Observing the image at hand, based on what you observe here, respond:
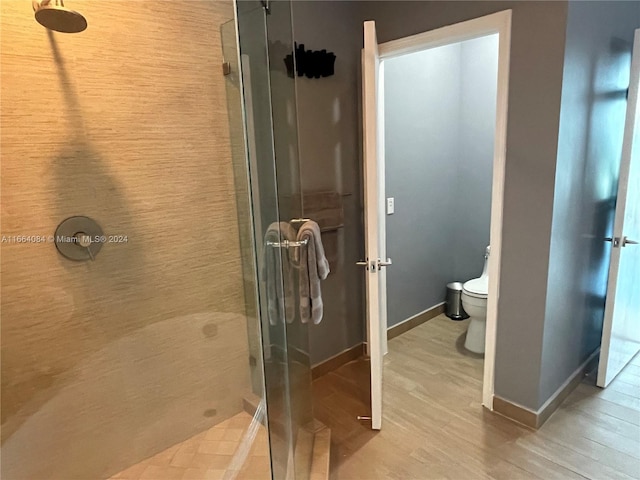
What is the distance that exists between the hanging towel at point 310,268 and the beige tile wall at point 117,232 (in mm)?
489

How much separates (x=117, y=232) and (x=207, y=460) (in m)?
1.16

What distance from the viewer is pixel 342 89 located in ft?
8.20

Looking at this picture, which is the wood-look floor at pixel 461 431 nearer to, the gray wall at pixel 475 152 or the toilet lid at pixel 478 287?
the toilet lid at pixel 478 287

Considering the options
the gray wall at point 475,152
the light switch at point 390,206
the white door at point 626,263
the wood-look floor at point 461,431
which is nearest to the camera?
the wood-look floor at point 461,431

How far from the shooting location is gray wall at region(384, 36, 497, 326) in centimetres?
285

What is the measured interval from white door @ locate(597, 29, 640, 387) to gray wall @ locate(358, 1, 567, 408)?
63 centimetres

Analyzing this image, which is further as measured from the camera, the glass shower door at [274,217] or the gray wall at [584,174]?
the gray wall at [584,174]

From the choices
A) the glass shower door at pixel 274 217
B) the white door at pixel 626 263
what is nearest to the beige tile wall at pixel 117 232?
the glass shower door at pixel 274 217

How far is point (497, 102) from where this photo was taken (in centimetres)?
194

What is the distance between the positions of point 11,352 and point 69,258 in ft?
1.32

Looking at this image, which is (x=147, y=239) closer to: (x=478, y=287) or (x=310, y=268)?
(x=310, y=268)

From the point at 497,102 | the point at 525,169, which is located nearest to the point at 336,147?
the point at 497,102

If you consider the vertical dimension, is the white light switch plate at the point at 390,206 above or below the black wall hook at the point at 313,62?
below

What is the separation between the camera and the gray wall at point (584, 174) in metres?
1.84
